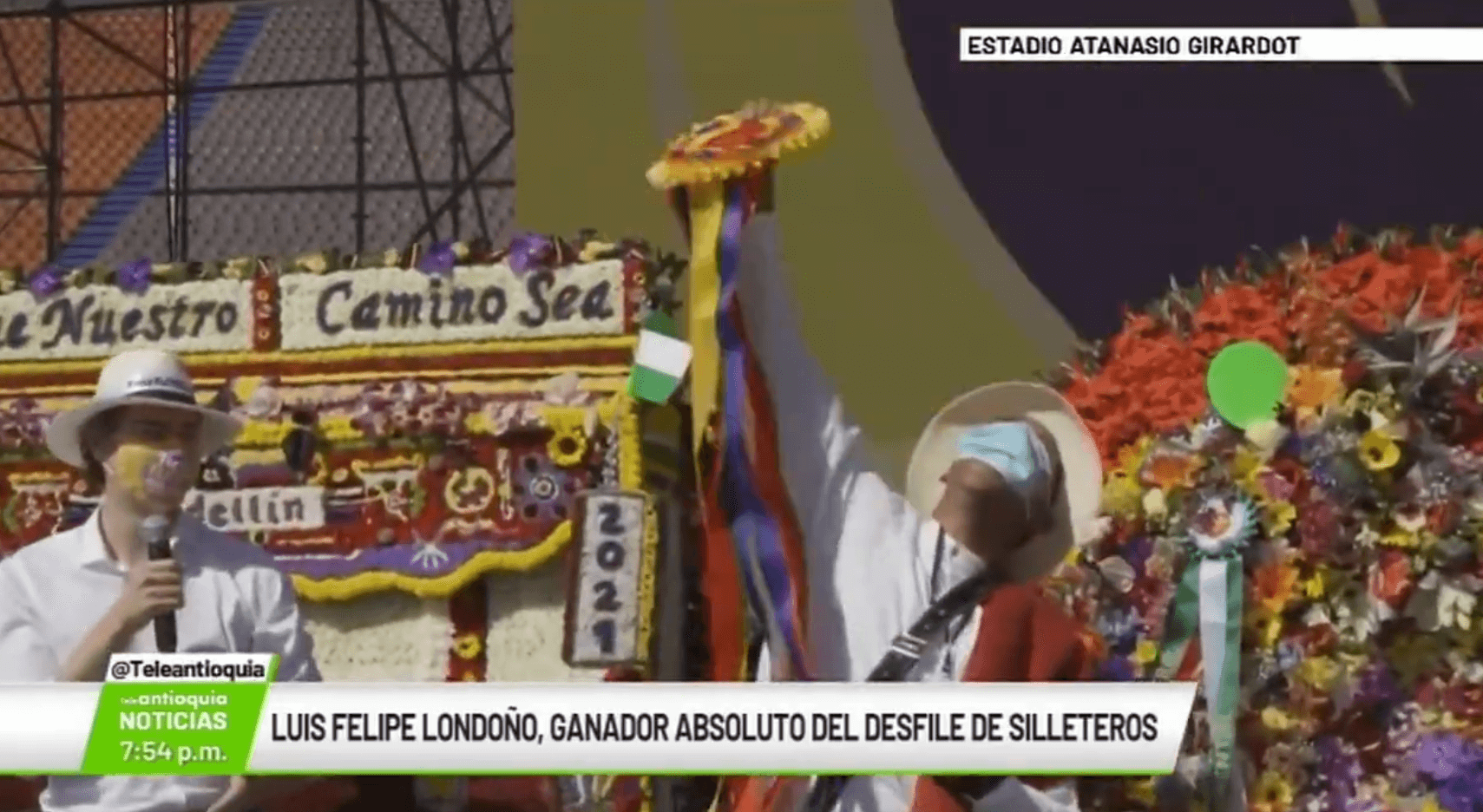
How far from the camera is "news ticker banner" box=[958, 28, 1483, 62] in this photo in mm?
3873

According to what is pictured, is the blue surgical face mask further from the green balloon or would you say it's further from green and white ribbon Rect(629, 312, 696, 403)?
green and white ribbon Rect(629, 312, 696, 403)

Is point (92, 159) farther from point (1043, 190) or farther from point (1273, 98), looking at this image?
point (1273, 98)

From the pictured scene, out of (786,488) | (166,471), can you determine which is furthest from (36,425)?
(786,488)

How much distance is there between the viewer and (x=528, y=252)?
3832mm

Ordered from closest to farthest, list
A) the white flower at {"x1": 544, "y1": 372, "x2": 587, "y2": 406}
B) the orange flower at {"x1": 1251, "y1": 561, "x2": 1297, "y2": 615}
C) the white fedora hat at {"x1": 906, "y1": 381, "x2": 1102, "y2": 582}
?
the orange flower at {"x1": 1251, "y1": 561, "x2": 1297, "y2": 615}
the white fedora hat at {"x1": 906, "y1": 381, "x2": 1102, "y2": 582}
the white flower at {"x1": 544, "y1": 372, "x2": 587, "y2": 406}

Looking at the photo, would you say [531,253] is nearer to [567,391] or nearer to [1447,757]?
[567,391]

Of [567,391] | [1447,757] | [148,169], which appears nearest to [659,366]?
[567,391]

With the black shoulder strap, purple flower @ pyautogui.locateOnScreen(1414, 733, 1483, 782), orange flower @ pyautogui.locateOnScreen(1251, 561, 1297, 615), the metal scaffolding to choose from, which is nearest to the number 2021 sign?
the black shoulder strap

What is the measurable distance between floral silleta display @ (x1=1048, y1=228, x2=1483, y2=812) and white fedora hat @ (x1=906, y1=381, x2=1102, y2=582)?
0.18ft

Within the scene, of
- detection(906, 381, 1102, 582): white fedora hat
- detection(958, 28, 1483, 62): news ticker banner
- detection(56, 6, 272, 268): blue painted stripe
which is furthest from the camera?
detection(56, 6, 272, 268): blue painted stripe

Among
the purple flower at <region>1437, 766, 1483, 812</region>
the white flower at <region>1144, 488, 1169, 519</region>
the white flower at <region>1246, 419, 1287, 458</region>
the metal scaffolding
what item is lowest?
the purple flower at <region>1437, 766, 1483, 812</region>

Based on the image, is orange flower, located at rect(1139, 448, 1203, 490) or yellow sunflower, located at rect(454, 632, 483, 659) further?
yellow sunflower, located at rect(454, 632, 483, 659)

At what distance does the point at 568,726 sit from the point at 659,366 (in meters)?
0.54

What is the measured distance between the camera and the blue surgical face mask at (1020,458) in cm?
338
